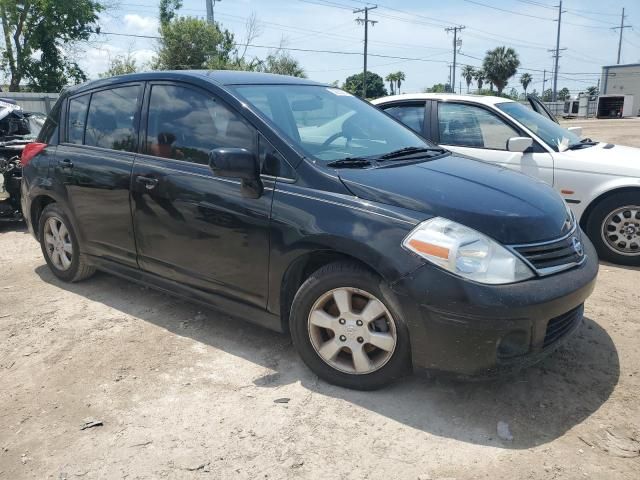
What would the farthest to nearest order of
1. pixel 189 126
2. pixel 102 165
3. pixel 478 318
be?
pixel 102 165 → pixel 189 126 → pixel 478 318

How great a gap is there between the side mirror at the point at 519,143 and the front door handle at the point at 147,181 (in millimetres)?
3563

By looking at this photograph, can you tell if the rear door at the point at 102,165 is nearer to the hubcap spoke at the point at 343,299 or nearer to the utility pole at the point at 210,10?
the hubcap spoke at the point at 343,299

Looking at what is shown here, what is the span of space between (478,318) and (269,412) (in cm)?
119

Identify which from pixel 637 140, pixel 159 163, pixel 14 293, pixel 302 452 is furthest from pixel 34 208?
pixel 637 140

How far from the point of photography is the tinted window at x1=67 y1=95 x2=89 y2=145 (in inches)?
174

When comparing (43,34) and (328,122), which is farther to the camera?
(43,34)

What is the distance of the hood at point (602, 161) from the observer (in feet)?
17.0

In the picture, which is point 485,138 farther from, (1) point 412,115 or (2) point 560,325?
(2) point 560,325

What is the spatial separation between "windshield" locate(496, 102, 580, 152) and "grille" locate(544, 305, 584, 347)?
3038 mm

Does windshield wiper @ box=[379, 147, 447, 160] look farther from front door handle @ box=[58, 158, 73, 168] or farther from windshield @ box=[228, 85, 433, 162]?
front door handle @ box=[58, 158, 73, 168]

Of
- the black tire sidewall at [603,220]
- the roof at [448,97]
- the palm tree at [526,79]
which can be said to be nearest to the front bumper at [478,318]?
the black tire sidewall at [603,220]

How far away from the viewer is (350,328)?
293 cm

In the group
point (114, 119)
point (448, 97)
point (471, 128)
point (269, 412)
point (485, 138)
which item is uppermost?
point (448, 97)

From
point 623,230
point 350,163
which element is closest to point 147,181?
point 350,163
